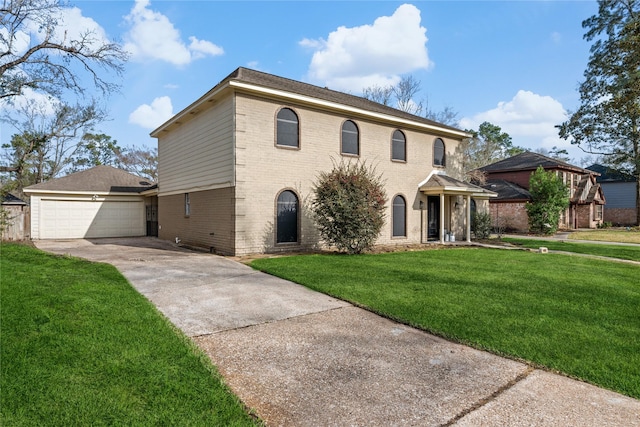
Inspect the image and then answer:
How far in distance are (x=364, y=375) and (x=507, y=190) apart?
1126 inches

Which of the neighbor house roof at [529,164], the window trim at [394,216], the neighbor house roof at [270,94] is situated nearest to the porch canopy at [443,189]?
the window trim at [394,216]

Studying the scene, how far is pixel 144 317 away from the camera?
4.61 meters

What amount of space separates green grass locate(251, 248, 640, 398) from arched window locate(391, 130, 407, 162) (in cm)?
640

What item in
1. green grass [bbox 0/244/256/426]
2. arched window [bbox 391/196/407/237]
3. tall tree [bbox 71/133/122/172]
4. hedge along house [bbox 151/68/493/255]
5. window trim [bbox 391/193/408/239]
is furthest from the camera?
tall tree [bbox 71/133/122/172]

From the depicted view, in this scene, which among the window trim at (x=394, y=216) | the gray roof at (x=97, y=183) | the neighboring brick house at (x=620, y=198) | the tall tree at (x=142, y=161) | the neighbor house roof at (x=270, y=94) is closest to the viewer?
the neighbor house roof at (x=270, y=94)

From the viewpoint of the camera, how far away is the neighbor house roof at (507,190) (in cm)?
2625

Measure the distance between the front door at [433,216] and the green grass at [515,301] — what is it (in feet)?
21.5

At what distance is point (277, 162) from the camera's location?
473 inches

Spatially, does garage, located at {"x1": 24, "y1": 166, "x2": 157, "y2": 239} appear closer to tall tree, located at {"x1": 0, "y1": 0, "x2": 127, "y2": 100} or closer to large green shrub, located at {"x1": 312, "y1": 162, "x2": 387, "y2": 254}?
tall tree, located at {"x1": 0, "y1": 0, "x2": 127, "y2": 100}

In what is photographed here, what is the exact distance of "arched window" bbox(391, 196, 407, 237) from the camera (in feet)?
50.8

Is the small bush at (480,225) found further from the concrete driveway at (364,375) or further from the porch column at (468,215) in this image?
the concrete driveway at (364,375)

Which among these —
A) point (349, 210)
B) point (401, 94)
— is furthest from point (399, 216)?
point (401, 94)

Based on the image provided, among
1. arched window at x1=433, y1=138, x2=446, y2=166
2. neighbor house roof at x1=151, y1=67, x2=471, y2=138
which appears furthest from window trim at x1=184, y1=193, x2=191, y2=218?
arched window at x1=433, y1=138, x2=446, y2=166

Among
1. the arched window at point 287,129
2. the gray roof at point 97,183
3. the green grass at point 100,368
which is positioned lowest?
the green grass at point 100,368
